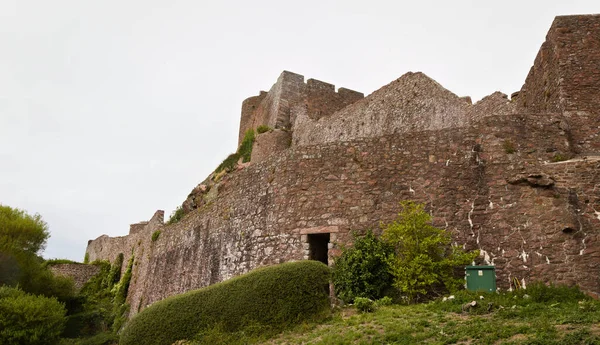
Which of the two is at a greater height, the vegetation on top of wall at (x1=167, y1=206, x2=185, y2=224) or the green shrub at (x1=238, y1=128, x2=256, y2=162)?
the green shrub at (x1=238, y1=128, x2=256, y2=162)

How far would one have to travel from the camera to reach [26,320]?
1817cm

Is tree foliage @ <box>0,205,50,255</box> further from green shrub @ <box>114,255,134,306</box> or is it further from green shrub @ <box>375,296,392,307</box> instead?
green shrub @ <box>375,296,392,307</box>

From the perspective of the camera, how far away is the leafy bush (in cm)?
1155

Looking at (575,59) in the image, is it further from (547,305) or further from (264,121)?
(264,121)

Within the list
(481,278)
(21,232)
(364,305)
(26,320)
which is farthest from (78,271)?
(481,278)

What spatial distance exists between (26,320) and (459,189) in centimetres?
1513

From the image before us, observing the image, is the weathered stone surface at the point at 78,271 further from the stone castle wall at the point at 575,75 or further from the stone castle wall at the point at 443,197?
the stone castle wall at the point at 575,75

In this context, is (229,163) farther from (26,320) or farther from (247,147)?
(26,320)

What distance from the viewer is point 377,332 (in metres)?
8.80

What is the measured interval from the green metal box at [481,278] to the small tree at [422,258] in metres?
0.35

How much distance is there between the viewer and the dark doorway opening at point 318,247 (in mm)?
13727

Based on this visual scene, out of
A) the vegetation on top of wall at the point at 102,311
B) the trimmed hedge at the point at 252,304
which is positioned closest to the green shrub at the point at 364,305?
the trimmed hedge at the point at 252,304

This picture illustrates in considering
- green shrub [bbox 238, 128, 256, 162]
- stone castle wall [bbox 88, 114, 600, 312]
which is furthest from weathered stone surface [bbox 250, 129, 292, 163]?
stone castle wall [bbox 88, 114, 600, 312]

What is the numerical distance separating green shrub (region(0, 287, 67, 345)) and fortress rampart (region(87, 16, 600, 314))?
4.92 metres
